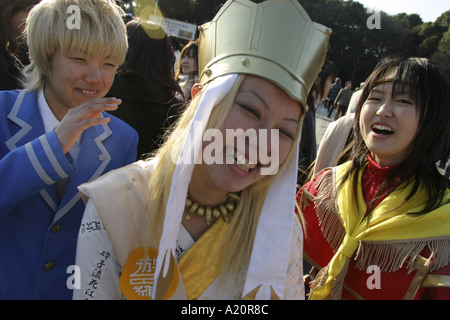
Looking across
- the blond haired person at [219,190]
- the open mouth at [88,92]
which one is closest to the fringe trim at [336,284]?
the blond haired person at [219,190]

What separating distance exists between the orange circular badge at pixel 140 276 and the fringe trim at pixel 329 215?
1086 mm

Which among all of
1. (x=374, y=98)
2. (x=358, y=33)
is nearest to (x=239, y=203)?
(x=374, y=98)

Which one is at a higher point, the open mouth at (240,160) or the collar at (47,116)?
the open mouth at (240,160)

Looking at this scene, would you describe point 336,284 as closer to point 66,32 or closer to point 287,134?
point 287,134

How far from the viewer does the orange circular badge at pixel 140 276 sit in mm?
1184

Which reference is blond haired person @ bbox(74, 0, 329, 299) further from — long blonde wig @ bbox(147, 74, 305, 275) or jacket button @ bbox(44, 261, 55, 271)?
jacket button @ bbox(44, 261, 55, 271)

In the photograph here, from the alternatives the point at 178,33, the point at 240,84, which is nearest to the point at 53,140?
the point at 240,84

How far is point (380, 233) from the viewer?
172 cm

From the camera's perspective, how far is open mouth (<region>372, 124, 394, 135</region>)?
178 cm

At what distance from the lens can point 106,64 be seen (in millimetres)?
1472

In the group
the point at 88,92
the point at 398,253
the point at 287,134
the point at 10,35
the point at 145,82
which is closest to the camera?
the point at 287,134

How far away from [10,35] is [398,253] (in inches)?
104

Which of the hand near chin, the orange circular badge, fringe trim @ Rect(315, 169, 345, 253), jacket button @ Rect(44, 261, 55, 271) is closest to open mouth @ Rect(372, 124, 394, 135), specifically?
fringe trim @ Rect(315, 169, 345, 253)

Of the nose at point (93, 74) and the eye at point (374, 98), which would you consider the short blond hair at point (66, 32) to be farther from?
the eye at point (374, 98)
